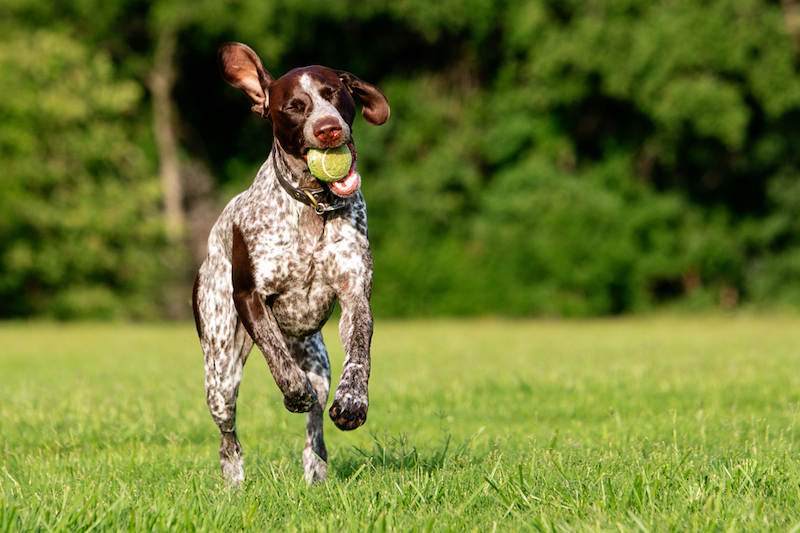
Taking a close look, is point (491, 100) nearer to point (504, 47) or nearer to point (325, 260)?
point (504, 47)

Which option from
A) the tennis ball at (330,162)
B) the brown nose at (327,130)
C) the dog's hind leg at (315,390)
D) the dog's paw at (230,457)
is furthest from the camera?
the dog's paw at (230,457)

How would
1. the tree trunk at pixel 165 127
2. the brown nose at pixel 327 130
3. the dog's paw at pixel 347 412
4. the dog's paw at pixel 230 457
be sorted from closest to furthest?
Answer: the dog's paw at pixel 347 412, the brown nose at pixel 327 130, the dog's paw at pixel 230 457, the tree trunk at pixel 165 127

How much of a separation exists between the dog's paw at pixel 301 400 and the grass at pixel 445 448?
339mm

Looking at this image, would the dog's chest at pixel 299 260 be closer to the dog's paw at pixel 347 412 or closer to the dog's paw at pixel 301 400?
the dog's paw at pixel 301 400

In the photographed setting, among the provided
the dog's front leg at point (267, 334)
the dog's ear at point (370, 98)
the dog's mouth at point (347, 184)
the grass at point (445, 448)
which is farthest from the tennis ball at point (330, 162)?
the grass at point (445, 448)

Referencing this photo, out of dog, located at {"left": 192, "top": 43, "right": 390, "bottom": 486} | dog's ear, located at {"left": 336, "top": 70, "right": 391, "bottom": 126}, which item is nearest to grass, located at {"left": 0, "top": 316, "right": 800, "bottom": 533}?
dog, located at {"left": 192, "top": 43, "right": 390, "bottom": 486}

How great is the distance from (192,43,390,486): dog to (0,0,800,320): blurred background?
2143 cm

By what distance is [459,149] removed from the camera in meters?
29.2

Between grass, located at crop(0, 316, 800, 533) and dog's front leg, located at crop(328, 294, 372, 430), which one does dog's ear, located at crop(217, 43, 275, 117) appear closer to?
dog's front leg, located at crop(328, 294, 372, 430)

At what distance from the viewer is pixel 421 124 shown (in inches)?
1170

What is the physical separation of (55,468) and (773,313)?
25.5m

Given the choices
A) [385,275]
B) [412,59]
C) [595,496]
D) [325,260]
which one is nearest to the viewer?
[595,496]

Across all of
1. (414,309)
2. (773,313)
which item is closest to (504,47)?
(414,309)

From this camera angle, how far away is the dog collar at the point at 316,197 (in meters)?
4.09
